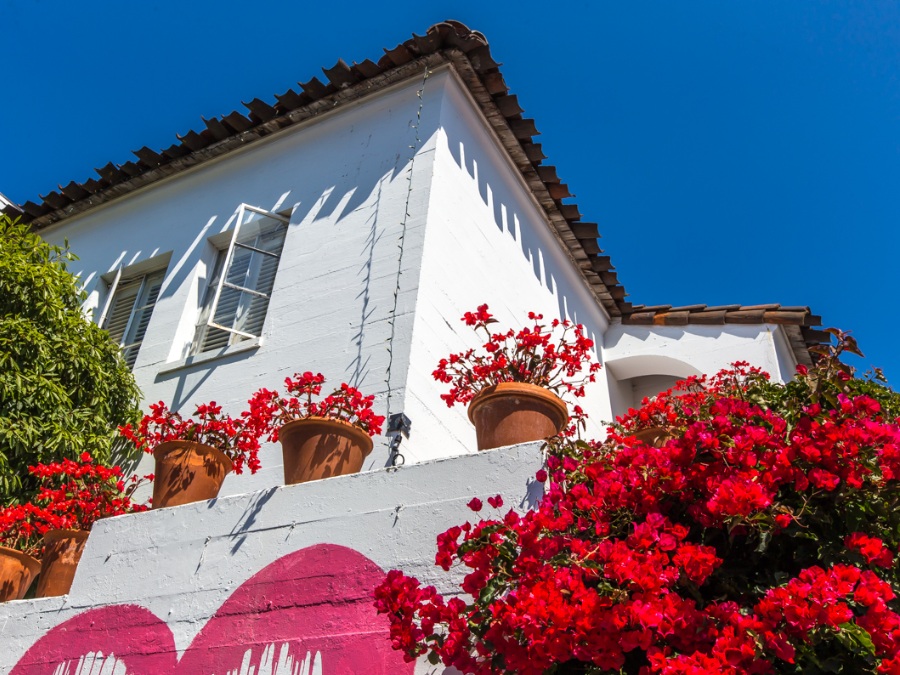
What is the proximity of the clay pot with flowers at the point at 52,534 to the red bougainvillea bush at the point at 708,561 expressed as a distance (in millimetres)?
2744

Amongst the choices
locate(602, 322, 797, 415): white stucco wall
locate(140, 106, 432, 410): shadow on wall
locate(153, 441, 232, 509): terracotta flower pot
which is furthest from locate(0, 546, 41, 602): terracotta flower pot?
locate(602, 322, 797, 415): white stucco wall

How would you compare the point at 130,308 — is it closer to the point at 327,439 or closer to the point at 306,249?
the point at 306,249

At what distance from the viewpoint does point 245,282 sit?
6988mm

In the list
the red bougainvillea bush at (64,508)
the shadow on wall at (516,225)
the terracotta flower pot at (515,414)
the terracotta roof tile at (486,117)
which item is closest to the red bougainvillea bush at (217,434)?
the red bougainvillea bush at (64,508)

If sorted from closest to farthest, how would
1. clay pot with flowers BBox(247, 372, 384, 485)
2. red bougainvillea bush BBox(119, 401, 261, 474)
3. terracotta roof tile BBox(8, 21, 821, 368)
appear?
1. clay pot with flowers BBox(247, 372, 384, 485)
2. red bougainvillea bush BBox(119, 401, 261, 474)
3. terracotta roof tile BBox(8, 21, 821, 368)

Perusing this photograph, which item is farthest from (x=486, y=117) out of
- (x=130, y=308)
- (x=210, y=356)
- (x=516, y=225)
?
(x=130, y=308)

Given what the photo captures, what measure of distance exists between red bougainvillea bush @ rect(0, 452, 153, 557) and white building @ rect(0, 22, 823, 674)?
527mm

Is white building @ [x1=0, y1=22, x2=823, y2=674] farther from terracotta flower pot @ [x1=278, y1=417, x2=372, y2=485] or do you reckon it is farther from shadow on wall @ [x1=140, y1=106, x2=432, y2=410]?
terracotta flower pot @ [x1=278, y1=417, x2=372, y2=485]

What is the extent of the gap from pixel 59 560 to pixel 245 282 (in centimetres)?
306

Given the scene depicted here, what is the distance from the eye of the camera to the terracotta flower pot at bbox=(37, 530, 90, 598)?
14.7 feet

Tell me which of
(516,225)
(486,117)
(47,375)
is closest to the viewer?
(47,375)

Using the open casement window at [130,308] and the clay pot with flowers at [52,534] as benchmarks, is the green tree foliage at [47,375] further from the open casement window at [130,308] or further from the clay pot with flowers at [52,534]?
the open casement window at [130,308]

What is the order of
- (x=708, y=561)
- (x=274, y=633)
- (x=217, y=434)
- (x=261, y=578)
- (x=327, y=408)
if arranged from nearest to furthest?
(x=708, y=561), (x=274, y=633), (x=261, y=578), (x=327, y=408), (x=217, y=434)

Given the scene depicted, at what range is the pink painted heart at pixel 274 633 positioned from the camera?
10.7 ft
